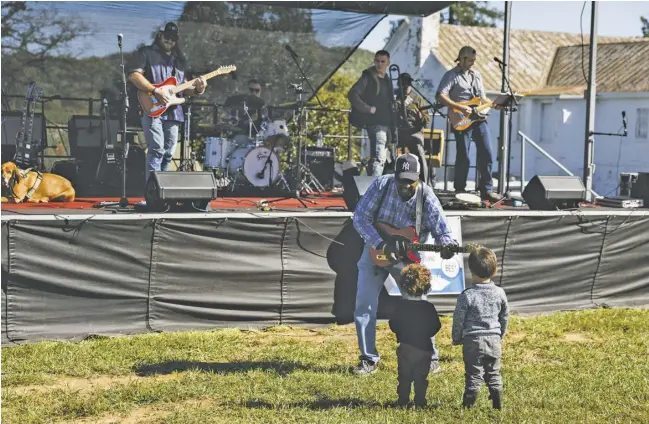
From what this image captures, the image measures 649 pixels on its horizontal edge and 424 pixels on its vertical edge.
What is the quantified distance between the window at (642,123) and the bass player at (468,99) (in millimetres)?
23342

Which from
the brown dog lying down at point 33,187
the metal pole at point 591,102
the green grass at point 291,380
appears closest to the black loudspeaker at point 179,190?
the green grass at point 291,380

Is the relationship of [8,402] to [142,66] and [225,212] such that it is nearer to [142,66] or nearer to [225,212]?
[225,212]

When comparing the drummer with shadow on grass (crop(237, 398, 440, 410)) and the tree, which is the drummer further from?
the tree

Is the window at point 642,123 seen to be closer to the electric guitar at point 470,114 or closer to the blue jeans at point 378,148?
the electric guitar at point 470,114

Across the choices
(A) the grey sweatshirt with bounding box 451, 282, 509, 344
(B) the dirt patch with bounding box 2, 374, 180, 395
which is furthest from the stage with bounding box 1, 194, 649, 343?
(A) the grey sweatshirt with bounding box 451, 282, 509, 344

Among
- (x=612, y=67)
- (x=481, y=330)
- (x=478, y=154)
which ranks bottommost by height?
(x=481, y=330)

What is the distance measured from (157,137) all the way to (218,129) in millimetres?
4546

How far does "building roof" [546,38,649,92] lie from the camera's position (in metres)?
34.2

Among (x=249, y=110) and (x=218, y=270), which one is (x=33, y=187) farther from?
(x=249, y=110)

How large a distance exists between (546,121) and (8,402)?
32.2 metres

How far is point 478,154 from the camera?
12.4 m

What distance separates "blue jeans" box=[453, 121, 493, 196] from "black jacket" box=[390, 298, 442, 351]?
17.6 feet

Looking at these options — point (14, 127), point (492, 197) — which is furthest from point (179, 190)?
point (14, 127)

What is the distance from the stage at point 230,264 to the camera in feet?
30.6
